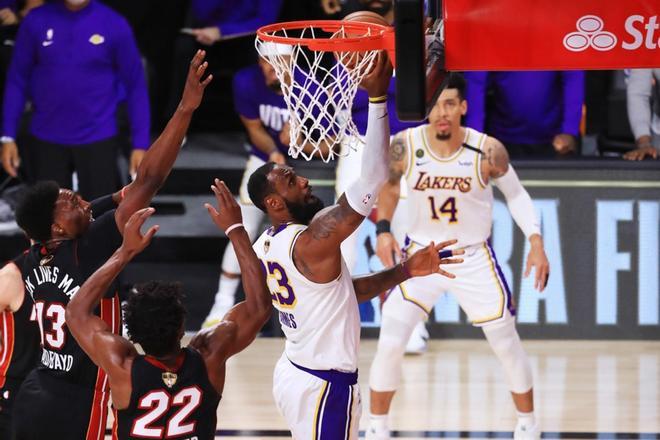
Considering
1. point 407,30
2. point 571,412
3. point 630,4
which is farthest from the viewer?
point 571,412

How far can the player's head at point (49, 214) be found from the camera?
16.7 feet

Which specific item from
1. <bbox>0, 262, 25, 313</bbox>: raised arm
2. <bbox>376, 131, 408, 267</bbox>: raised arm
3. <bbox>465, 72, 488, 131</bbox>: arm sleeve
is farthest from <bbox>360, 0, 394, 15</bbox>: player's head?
<bbox>0, 262, 25, 313</bbox>: raised arm

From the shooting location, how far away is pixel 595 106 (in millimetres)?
9938

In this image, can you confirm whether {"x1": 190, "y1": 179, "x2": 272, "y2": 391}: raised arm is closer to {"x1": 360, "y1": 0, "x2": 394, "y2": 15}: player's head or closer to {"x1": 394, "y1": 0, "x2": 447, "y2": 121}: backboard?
{"x1": 394, "y1": 0, "x2": 447, "y2": 121}: backboard

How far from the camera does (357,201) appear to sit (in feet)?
15.6

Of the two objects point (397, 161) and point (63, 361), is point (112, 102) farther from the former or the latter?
point (63, 361)

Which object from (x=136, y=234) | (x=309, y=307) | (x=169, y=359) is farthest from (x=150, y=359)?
(x=309, y=307)

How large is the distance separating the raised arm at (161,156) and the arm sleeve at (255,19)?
4650 mm

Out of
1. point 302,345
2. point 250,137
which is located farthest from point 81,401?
point 250,137

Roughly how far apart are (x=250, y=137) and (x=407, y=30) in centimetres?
498

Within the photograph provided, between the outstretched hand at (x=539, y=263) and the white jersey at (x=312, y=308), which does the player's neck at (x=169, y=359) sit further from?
the outstretched hand at (x=539, y=263)

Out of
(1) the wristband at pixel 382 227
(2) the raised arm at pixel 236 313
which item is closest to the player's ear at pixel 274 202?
(2) the raised arm at pixel 236 313

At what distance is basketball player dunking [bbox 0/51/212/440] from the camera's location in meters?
4.99

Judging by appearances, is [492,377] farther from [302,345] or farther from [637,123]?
[302,345]
